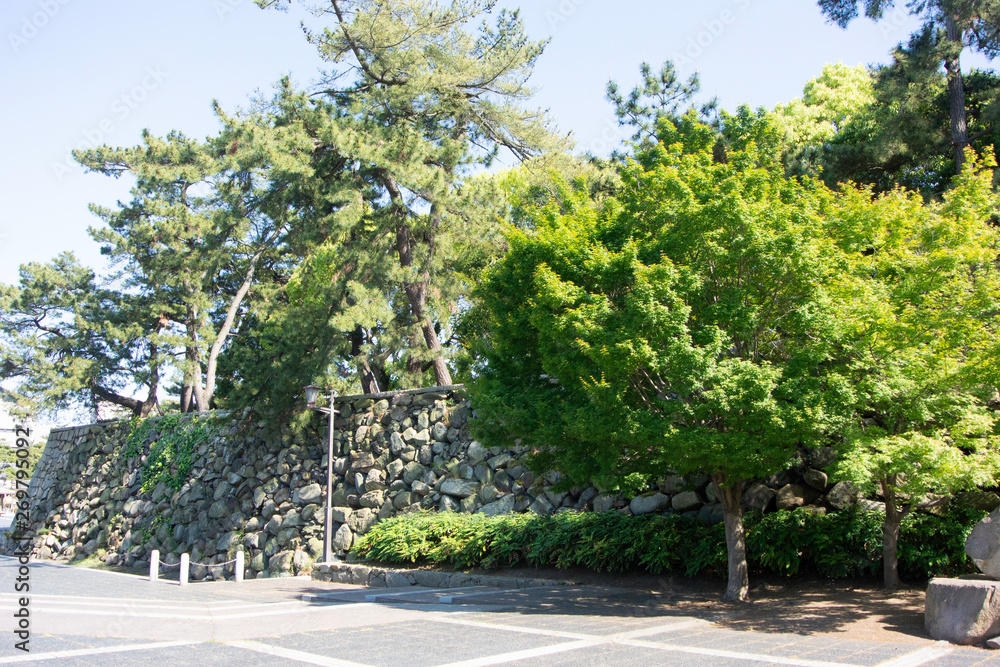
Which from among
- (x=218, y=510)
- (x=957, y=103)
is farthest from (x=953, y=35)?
(x=218, y=510)

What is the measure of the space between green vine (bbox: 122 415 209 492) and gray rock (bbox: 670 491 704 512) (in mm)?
15851

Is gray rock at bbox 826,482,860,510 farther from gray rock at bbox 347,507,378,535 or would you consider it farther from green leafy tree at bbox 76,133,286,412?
green leafy tree at bbox 76,133,286,412

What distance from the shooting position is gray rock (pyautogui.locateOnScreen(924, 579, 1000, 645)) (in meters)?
7.07

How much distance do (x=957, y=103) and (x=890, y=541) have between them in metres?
10.2

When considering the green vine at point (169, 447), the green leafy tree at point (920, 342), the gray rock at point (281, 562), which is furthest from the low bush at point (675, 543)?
the green vine at point (169, 447)

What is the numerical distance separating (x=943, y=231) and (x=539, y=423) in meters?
5.65

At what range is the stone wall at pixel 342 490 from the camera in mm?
12852

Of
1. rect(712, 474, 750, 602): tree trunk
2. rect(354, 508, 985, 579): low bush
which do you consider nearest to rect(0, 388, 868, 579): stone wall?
rect(354, 508, 985, 579): low bush

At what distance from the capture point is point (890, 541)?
953cm

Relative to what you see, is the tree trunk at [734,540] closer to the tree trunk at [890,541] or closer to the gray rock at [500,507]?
the tree trunk at [890,541]

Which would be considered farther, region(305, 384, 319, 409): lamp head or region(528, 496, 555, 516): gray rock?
region(305, 384, 319, 409): lamp head

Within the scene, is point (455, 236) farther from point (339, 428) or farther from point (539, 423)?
point (539, 423)

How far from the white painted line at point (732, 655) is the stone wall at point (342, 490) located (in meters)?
4.03

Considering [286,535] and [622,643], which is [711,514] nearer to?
[622,643]
